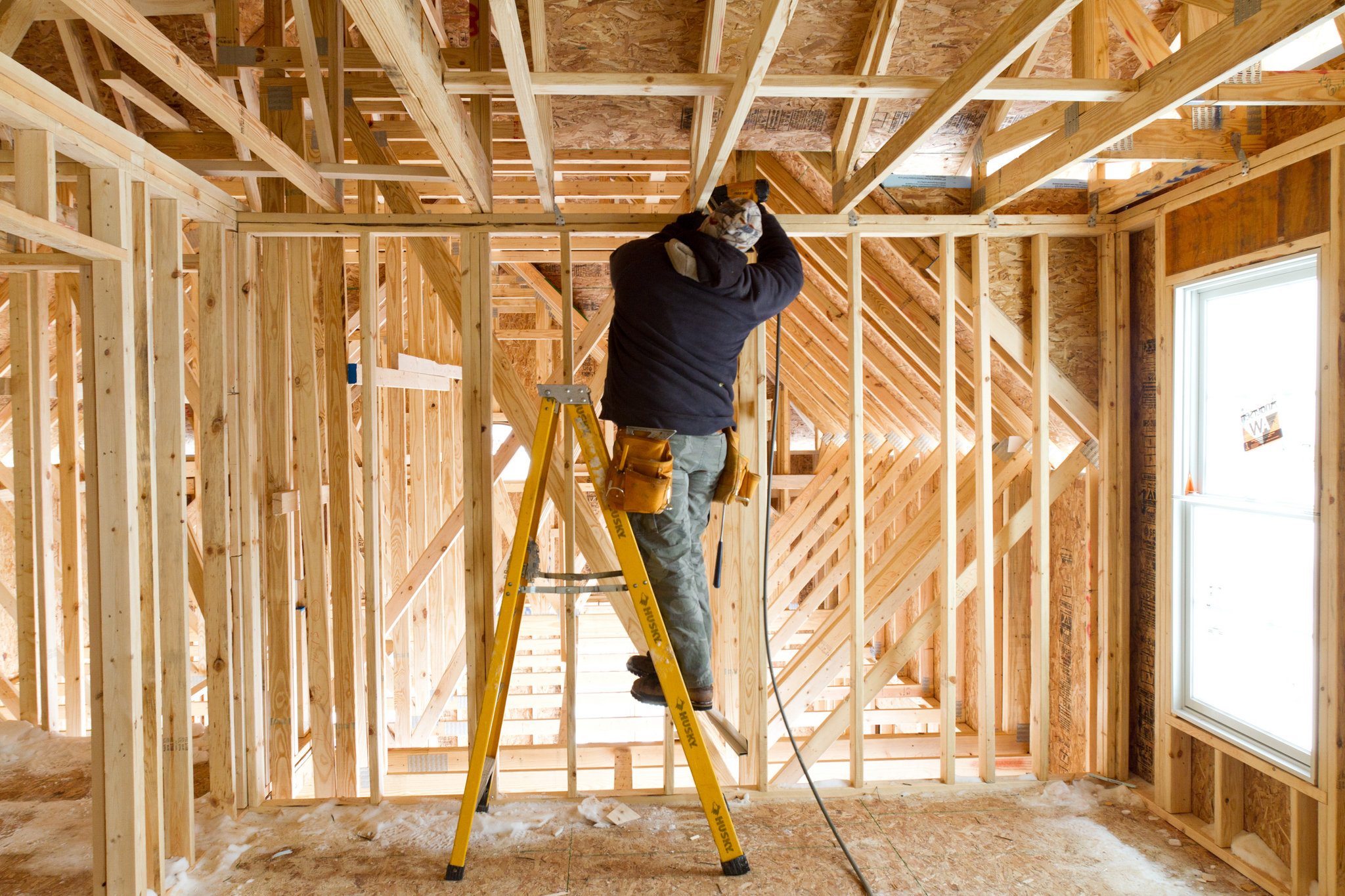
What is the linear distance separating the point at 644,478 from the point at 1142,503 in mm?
2302

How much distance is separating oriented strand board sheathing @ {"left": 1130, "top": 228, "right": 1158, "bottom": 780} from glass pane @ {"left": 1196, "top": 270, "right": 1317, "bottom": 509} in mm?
242

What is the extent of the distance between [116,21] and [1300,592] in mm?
3815

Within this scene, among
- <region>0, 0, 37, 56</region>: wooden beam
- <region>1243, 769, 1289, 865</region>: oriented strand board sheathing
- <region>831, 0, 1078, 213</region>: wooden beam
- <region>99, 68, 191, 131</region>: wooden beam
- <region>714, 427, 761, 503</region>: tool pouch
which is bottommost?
<region>1243, 769, 1289, 865</region>: oriented strand board sheathing

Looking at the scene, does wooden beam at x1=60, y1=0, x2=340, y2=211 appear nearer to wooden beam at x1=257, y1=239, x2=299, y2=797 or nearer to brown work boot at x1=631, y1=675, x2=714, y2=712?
wooden beam at x1=257, y1=239, x2=299, y2=797

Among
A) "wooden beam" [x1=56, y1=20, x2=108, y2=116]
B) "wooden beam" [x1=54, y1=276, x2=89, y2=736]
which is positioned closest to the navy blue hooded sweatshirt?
"wooden beam" [x1=56, y1=20, x2=108, y2=116]

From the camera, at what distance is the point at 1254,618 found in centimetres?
267

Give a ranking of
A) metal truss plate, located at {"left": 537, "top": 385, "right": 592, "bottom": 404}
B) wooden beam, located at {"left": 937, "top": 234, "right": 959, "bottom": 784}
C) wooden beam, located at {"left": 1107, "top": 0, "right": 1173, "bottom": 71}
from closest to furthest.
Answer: wooden beam, located at {"left": 1107, "top": 0, "right": 1173, "bottom": 71}, metal truss plate, located at {"left": 537, "top": 385, "right": 592, "bottom": 404}, wooden beam, located at {"left": 937, "top": 234, "right": 959, "bottom": 784}

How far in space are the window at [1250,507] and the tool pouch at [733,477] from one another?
177 centimetres

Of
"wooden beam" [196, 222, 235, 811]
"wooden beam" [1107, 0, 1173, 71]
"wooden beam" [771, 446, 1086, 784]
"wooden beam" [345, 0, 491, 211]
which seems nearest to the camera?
"wooden beam" [345, 0, 491, 211]

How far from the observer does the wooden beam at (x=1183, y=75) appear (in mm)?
1600

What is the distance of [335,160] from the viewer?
2.55 m

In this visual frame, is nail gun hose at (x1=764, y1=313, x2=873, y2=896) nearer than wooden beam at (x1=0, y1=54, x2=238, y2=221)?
No

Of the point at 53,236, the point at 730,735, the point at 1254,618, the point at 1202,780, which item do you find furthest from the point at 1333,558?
the point at 53,236

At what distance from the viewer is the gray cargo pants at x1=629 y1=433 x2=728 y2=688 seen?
2.40 meters
